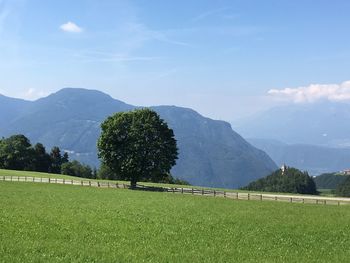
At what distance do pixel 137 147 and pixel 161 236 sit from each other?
176 feet

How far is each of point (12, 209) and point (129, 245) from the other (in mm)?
17590

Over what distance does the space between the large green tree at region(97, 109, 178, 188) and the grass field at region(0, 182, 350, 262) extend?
39.6 metres

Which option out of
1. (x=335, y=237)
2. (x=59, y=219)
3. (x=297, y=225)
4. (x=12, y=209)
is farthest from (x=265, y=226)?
(x=12, y=209)

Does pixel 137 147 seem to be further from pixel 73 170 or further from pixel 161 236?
pixel 73 170

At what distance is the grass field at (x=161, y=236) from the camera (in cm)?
2183

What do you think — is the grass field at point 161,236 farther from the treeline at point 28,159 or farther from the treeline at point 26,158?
the treeline at point 26,158

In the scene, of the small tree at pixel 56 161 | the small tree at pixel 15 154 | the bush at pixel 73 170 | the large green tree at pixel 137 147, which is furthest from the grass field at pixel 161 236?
the small tree at pixel 56 161

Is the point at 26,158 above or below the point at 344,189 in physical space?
above

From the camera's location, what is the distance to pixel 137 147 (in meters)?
80.9

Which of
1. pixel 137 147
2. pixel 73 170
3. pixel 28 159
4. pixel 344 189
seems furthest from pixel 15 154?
pixel 344 189

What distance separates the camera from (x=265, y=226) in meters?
34.3

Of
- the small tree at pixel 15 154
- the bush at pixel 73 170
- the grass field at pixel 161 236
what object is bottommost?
the grass field at pixel 161 236

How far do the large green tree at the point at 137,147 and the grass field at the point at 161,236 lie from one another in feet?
130

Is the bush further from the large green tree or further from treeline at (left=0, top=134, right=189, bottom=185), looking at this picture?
the large green tree
